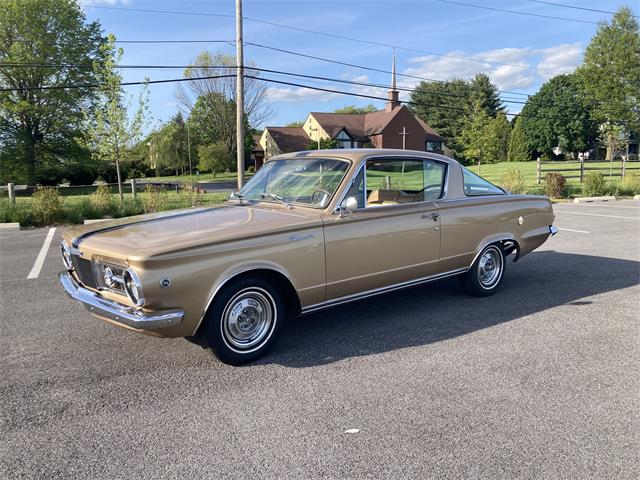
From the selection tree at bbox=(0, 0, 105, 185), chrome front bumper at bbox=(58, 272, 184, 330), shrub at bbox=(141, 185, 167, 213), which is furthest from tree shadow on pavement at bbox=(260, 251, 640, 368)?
tree at bbox=(0, 0, 105, 185)

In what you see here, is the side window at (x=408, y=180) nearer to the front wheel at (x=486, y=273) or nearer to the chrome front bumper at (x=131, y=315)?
the front wheel at (x=486, y=273)

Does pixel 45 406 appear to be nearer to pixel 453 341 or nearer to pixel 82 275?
pixel 82 275

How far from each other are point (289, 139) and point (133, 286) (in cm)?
5791

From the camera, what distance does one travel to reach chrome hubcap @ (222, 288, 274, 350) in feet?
12.3

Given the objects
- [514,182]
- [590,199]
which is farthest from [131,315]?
[590,199]

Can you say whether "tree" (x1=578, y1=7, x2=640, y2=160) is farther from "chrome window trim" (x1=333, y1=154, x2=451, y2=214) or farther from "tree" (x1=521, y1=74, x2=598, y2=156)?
"chrome window trim" (x1=333, y1=154, x2=451, y2=214)

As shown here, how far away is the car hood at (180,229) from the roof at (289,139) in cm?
5343

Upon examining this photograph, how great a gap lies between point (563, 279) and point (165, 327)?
5.43m

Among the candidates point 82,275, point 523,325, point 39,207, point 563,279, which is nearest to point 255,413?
point 82,275

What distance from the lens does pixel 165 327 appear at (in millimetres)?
3377

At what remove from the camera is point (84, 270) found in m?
3.92

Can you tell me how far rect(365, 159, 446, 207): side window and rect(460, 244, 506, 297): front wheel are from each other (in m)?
1.01

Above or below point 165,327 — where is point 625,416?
below

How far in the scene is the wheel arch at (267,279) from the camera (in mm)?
3580
